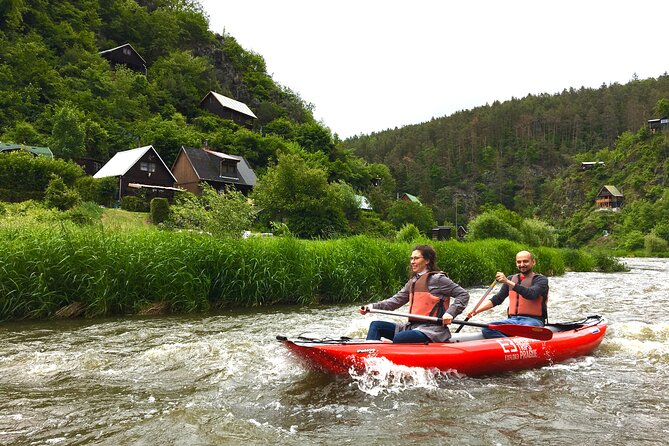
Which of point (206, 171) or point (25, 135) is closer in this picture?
point (25, 135)

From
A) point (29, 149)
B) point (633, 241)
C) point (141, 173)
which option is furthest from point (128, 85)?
point (633, 241)

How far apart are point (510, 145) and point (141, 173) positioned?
96042 millimetres

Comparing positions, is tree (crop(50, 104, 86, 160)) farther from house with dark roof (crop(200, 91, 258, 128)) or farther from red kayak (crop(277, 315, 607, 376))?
red kayak (crop(277, 315, 607, 376))

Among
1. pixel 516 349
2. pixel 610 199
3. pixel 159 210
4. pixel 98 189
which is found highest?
pixel 610 199

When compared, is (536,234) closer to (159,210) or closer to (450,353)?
(159,210)

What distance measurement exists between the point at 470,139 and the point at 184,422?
385 ft

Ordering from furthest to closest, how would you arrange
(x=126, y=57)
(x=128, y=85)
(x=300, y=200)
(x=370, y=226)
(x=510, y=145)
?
(x=510, y=145)
(x=126, y=57)
(x=128, y=85)
(x=370, y=226)
(x=300, y=200)

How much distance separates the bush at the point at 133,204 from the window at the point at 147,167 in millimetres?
5612

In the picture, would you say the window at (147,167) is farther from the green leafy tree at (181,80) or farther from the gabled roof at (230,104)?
the gabled roof at (230,104)

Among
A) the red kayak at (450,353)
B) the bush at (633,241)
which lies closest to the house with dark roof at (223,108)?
the bush at (633,241)

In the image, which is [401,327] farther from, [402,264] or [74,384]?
[402,264]

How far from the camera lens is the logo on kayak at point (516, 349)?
539 cm

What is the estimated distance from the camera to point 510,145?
367 feet

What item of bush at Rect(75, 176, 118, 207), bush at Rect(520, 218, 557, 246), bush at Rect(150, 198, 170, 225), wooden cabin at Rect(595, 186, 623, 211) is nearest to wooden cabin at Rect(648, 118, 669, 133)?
wooden cabin at Rect(595, 186, 623, 211)
